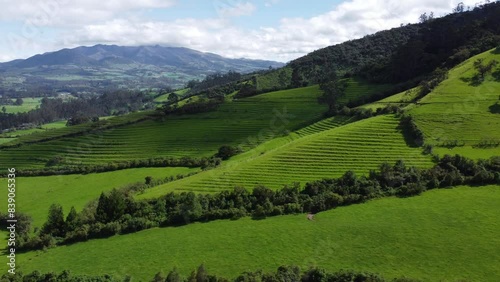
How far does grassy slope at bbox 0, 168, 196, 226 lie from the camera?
66188mm

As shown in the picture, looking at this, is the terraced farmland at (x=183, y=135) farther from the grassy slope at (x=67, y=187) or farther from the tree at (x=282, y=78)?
the tree at (x=282, y=78)

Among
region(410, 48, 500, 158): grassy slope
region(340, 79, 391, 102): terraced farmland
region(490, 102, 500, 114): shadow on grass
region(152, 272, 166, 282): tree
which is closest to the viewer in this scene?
region(152, 272, 166, 282): tree

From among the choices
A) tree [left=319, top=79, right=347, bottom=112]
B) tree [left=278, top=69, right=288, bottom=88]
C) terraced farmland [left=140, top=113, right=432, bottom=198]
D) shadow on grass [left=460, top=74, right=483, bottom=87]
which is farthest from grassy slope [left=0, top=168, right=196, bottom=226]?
tree [left=278, top=69, right=288, bottom=88]

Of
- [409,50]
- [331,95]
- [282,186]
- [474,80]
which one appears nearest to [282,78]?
[409,50]

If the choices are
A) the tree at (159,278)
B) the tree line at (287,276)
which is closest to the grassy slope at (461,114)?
the tree line at (287,276)

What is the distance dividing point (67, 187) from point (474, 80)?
8605 centimetres

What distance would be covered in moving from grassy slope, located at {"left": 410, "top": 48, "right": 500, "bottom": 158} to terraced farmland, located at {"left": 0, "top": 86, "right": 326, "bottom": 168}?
97.1 ft

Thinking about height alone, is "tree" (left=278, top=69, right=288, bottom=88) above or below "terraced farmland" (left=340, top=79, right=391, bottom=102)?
above

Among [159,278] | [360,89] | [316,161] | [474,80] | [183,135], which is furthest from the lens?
[360,89]

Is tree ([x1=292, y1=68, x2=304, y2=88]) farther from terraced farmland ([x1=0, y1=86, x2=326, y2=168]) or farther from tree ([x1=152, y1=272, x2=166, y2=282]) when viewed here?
tree ([x1=152, y1=272, x2=166, y2=282])

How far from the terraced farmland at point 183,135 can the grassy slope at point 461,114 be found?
29597 mm

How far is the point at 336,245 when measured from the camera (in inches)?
1656

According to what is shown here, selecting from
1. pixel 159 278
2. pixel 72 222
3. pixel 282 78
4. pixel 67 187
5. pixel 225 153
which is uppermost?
pixel 282 78

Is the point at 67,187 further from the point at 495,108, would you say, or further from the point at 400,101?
the point at 495,108
